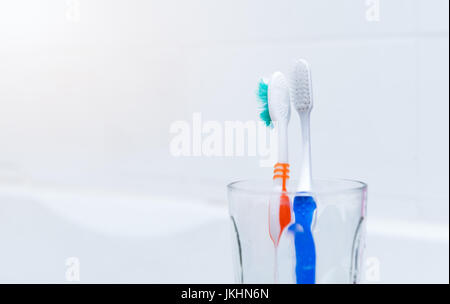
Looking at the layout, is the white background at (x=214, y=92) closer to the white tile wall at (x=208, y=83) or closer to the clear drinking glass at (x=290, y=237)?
the white tile wall at (x=208, y=83)

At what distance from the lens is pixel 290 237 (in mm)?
413

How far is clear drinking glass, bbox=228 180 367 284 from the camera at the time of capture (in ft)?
1.36

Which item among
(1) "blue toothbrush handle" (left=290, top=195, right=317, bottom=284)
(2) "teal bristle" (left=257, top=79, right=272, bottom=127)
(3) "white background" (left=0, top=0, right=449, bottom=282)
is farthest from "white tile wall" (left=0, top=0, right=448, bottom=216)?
(1) "blue toothbrush handle" (left=290, top=195, right=317, bottom=284)

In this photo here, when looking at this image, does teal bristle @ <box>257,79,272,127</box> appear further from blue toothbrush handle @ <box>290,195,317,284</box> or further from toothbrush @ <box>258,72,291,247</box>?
blue toothbrush handle @ <box>290,195,317,284</box>

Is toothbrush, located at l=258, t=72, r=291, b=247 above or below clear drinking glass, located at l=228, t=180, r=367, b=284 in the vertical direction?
above

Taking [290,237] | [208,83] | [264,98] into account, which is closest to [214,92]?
[208,83]

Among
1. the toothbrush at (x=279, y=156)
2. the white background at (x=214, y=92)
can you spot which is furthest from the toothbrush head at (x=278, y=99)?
the white background at (x=214, y=92)

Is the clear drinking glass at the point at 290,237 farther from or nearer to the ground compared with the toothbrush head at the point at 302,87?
nearer to the ground

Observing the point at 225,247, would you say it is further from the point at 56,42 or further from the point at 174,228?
the point at 56,42

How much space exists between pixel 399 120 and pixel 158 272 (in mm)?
432

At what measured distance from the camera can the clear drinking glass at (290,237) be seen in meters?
0.41

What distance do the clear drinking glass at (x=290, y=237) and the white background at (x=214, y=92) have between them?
1.16ft

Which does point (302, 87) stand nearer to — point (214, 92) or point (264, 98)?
point (264, 98)

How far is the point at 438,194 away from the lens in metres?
0.78
